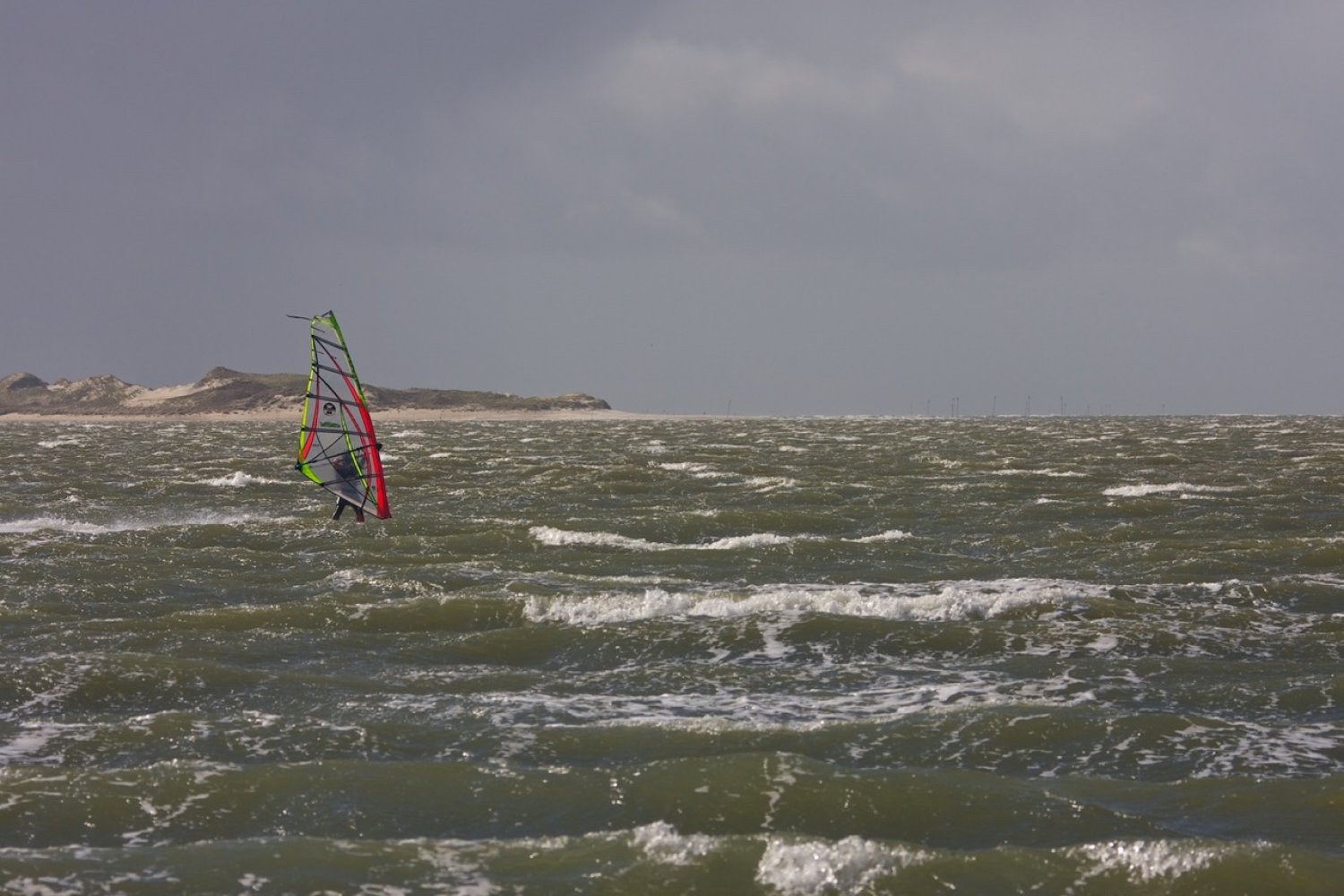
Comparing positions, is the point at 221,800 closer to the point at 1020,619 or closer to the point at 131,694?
the point at 131,694

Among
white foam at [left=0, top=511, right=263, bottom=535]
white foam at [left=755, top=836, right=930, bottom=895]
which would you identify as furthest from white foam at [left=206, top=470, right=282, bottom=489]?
white foam at [left=755, top=836, right=930, bottom=895]

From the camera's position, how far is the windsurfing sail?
1936cm

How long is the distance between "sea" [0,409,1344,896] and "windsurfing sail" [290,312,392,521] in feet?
4.55

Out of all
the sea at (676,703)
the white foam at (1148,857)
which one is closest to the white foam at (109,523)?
the sea at (676,703)

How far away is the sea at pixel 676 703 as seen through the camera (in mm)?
8414

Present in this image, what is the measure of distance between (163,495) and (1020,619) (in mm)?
23672

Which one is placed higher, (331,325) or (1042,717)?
(331,325)

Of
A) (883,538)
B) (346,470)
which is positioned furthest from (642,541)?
(346,470)

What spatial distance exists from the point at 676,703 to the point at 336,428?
997cm

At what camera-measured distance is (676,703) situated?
41.1 ft

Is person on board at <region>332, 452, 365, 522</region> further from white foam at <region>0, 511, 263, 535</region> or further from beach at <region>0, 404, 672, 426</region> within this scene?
beach at <region>0, 404, 672, 426</region>

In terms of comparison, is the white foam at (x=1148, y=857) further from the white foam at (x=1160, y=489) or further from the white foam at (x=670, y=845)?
the white foam at (x=1160, y=489)

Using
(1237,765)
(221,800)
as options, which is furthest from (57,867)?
(1237,765)

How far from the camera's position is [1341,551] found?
20.9 meters
